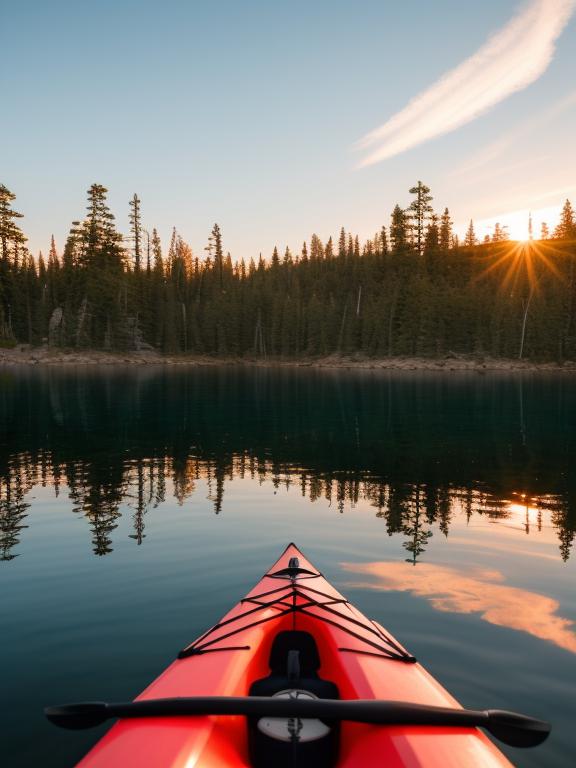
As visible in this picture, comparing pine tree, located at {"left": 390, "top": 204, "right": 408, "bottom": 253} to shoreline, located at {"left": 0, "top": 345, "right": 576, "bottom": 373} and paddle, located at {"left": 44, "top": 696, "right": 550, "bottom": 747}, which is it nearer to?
shoreline, located at {"left": 0, "top": 345, "right": 576, "bottom": 373}

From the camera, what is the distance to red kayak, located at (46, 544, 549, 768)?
3.41m

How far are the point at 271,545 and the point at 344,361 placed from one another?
83.2 meters

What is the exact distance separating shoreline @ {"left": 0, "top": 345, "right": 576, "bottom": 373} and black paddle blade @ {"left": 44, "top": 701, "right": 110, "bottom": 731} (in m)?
84.0

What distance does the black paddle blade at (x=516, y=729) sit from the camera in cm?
375

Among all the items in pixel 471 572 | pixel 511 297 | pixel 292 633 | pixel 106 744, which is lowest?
pixel 471 572

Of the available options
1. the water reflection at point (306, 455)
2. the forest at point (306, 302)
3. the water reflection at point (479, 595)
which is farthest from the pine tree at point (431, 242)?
the water reflection at point (479, 595)

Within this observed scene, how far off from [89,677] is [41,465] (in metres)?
14.1

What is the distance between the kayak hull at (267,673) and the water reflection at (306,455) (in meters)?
5.72

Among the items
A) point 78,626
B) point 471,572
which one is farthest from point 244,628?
point 471,572

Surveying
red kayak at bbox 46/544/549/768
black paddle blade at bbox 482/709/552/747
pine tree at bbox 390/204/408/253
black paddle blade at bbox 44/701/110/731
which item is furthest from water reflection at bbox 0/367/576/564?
pine tree at bbox 390/204/408/253

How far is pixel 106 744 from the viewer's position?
3518 millimetres

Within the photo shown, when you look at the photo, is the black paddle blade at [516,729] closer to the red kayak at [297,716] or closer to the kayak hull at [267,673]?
the red kayak at [297,716]

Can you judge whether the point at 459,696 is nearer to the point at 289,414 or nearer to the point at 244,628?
the point at 244,628

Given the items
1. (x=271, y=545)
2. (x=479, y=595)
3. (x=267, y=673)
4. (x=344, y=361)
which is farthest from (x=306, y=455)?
(x=344, y=361)
